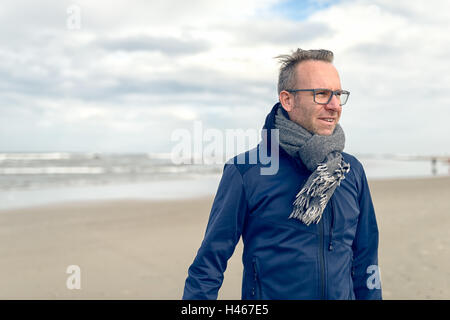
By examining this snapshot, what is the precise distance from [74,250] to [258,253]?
6.50 meters

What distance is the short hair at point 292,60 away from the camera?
1.85 metres

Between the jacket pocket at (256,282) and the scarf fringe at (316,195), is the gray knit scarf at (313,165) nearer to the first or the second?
the scarf fringe at (316,195)

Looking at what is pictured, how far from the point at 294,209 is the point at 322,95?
561 mm

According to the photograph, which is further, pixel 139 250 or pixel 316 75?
pixel 139 250

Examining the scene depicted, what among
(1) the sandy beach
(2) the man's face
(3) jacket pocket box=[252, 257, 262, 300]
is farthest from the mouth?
(1) the sandy beach

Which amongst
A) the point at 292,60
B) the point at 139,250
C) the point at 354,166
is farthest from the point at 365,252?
the point at 139,250

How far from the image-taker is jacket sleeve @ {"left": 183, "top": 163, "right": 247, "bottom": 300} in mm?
1757

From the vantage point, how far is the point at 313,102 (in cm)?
184

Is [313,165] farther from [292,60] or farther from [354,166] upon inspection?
[292,60]

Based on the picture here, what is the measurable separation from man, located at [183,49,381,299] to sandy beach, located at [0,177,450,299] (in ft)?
12.3

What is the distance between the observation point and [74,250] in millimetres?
7406
